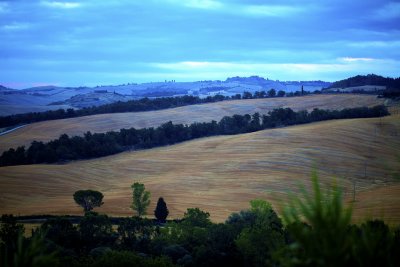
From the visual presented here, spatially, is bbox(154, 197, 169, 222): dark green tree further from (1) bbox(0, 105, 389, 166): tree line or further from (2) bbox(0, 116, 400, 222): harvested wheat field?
(1) bbox(0, 105, 389, 166): tree line

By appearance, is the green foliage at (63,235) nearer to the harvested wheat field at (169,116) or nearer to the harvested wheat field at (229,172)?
the harvested wheat field at (229,172)

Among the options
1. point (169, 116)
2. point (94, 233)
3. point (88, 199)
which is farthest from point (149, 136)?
point (94, 233)

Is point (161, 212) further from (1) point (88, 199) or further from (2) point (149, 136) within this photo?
(2) point (149, 136)

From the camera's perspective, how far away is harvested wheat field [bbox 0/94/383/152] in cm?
11193

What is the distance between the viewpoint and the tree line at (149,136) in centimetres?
9106

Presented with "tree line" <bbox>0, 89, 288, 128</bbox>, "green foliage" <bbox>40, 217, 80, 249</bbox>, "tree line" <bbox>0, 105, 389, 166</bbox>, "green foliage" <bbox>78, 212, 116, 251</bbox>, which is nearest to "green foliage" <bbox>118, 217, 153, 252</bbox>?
"green foliage" <bbox>78, 212, 116, 251</bbox>

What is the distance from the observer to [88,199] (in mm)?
56344

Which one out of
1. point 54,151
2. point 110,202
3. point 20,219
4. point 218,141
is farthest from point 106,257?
point 218,141

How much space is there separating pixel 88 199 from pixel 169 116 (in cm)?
7783

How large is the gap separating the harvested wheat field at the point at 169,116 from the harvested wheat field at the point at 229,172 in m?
23.9

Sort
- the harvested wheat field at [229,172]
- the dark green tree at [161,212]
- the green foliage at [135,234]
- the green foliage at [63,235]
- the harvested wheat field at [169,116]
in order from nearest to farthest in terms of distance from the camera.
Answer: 1. the green foliage at [63,235]
2. the green foliage at [135,234]
3. the dark green tree at [161,212]
4. the harvested wheat field at [229,172]
5. the harvested wheat field at [169,116]

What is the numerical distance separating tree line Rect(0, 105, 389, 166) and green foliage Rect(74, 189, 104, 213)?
3687 cm

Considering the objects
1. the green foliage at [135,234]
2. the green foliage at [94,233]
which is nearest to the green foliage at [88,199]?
the green foliage at [135,234]

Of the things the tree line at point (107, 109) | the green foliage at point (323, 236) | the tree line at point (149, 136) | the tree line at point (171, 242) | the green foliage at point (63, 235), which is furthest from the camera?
the tree line at point (107, 109)
